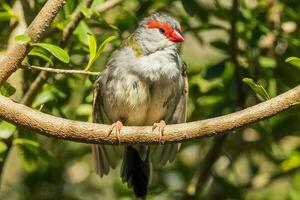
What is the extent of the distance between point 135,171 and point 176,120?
1.57 feet

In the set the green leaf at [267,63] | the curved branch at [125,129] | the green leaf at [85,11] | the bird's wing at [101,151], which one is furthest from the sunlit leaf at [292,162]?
the curved branch at [125,129]

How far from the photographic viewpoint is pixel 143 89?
16.3ft

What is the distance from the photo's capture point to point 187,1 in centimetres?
507

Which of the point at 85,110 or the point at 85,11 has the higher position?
the point at 85,11

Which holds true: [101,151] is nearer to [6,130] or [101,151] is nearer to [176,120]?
[176,120]

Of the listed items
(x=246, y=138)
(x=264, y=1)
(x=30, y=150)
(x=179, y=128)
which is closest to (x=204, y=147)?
(x=246, y=138)

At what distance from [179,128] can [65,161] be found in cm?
268

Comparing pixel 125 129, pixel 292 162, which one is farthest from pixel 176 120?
pixel 125 129

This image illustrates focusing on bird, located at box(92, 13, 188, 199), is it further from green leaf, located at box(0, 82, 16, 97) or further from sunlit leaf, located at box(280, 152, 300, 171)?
sunlit leaf, located at box(280, 152, 300, 171)

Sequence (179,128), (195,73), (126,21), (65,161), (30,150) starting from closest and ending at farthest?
1. (179,128)
2. (30,150)
3. (126,21)
4. (195,73)
5. (65,161)

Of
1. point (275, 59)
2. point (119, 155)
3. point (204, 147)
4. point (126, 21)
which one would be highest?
point (126, 21)

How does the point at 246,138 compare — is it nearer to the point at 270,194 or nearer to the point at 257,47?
the point at 270,194

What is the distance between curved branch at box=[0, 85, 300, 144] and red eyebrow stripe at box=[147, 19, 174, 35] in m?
1.39

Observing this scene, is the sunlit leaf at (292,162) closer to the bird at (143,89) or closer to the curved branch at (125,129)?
the bird at (143,89)
